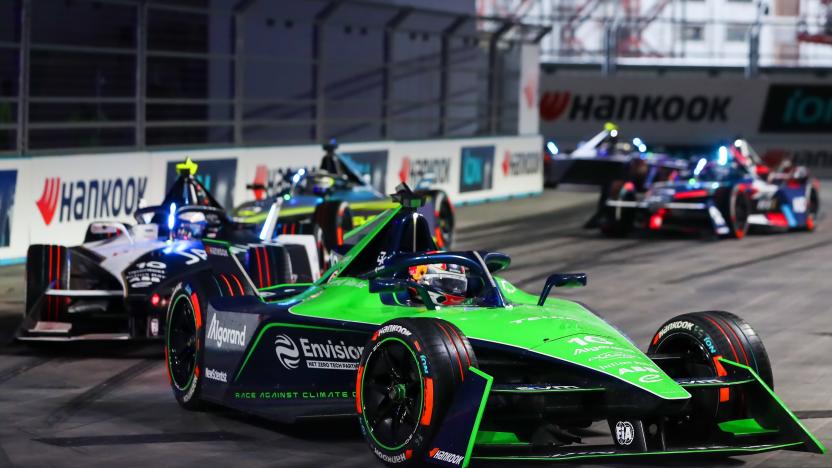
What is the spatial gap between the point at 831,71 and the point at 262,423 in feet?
97.2

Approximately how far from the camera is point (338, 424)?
8617mm

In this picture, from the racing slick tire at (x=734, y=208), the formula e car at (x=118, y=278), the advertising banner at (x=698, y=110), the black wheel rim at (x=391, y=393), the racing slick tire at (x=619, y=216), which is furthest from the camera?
the advertising banner at (x=698, y=110)

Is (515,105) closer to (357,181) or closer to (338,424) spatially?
(357,181)

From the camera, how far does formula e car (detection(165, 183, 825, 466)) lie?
7.13 meters

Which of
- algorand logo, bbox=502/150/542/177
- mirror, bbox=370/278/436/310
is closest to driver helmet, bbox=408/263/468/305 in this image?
mirror, bbox=370/278/436/310

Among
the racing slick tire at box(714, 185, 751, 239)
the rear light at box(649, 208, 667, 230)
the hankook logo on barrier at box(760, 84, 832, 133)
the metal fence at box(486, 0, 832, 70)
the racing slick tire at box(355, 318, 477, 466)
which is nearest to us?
the racing slick tire at box(355, 318, 477, 466)

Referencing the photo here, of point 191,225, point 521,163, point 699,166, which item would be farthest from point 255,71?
point 191,225

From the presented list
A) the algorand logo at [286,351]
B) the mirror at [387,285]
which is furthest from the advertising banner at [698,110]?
the mirror at [387,285]

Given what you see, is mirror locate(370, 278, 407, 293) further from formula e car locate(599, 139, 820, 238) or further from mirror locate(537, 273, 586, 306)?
formula e car locate(599, 139, 820, 238)

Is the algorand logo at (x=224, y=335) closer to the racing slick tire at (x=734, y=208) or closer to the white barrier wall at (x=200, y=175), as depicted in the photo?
the white barrier wall at (x=200, y=175)

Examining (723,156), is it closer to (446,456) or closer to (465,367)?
(465,367)

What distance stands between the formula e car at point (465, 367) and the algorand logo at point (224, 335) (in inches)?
0.4

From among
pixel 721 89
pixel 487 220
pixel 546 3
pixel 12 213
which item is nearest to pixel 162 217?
pixel 12 213

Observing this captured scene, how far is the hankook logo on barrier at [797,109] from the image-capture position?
115 feet
